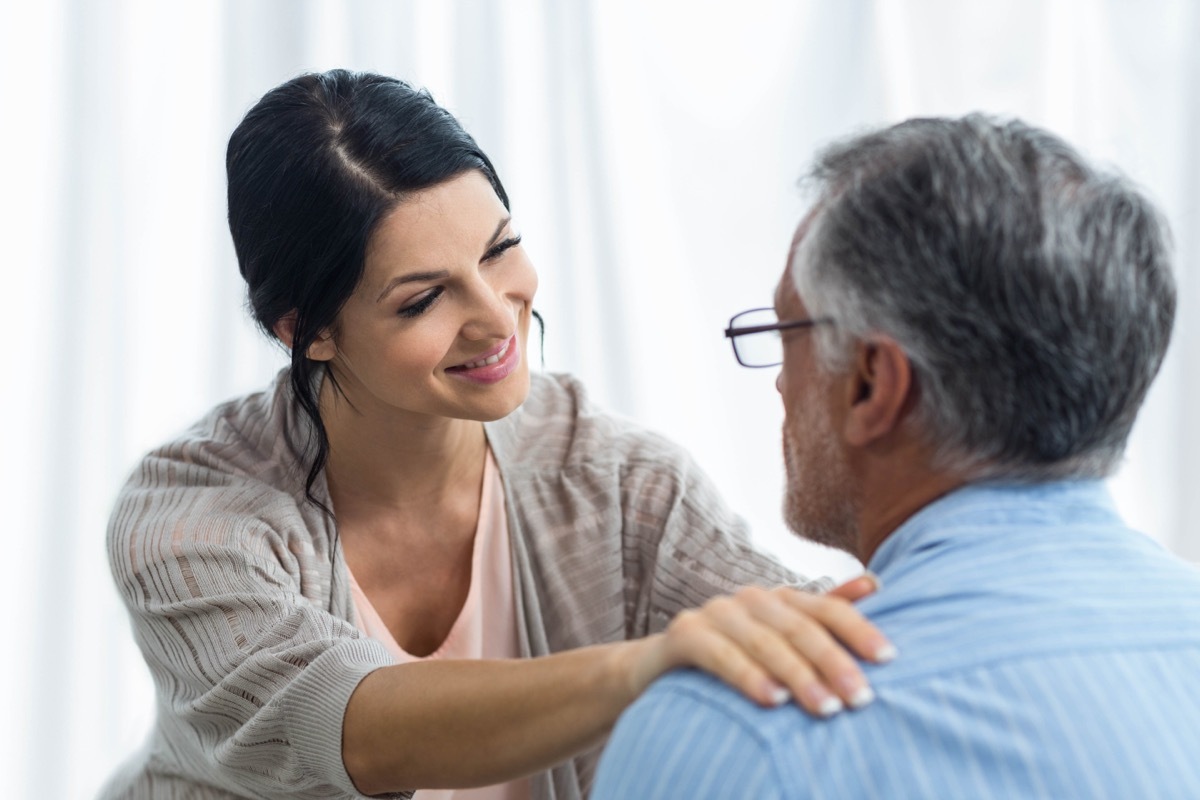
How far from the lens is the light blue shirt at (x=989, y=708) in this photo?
82 cm

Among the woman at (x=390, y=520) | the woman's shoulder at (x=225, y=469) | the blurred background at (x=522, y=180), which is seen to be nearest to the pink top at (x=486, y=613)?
the woman at (x=390, y=520)

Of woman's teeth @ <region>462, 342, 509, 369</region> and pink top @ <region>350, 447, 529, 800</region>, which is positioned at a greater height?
woman's teeth @ <region>462, 342, 509, 369</region>

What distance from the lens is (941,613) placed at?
89cm

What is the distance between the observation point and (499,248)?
1626 millimetres

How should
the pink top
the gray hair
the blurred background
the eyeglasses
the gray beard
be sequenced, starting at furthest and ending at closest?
the blurred background
the pink top
the eyeglasses
the gray beard
the gray hair

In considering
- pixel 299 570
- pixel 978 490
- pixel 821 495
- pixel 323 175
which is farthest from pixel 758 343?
pixel 299 570

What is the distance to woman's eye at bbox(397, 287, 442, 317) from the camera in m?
1.57

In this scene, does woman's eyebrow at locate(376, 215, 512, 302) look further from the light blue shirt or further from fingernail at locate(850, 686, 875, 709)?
fingernail at locate(850, 686, 875, 709)

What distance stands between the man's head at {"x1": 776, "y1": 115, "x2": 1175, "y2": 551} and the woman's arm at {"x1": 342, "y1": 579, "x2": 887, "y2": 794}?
0.14 meters

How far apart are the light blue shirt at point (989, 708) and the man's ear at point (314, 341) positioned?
33.4 inches

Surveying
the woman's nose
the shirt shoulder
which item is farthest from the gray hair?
the woman's nose

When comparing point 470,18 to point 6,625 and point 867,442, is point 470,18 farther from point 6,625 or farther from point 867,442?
point 867,442

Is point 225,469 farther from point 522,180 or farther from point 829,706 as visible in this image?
point 522,180

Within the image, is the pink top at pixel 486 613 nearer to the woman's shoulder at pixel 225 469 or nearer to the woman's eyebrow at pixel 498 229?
the woman's shoulder at pixel 225 469
